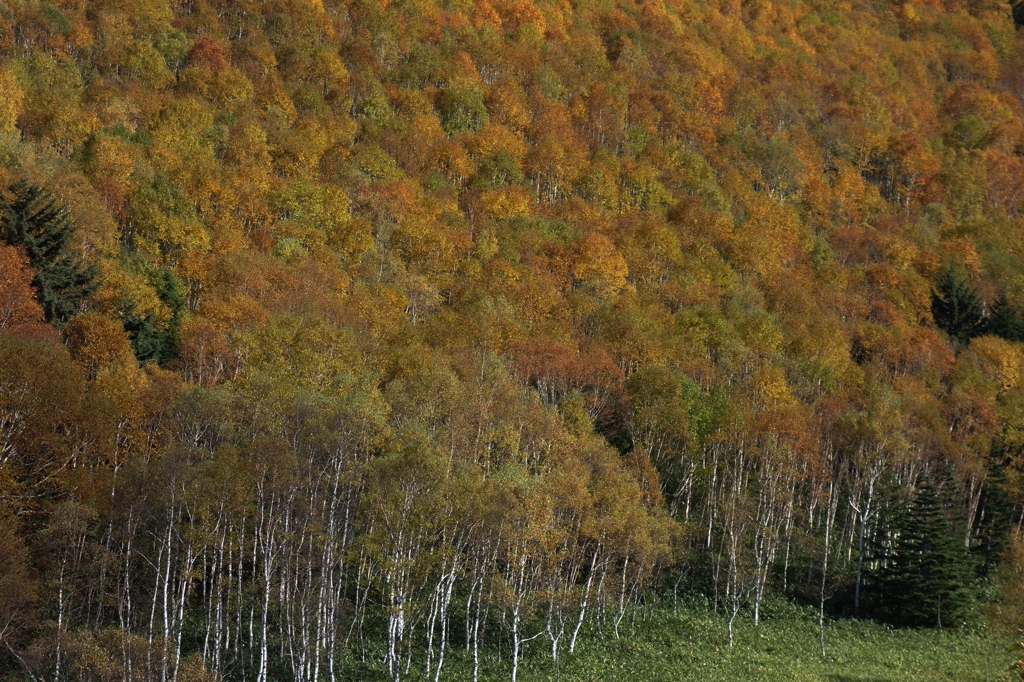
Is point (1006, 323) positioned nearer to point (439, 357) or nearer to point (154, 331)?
point (439, 357)

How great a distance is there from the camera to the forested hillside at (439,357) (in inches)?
1959

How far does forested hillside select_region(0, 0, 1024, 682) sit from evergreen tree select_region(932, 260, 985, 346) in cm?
85

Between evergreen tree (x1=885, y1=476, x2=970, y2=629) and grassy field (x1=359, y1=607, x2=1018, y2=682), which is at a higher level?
evergreen tree (x1=885, y1=476, x2=970, y2=629)

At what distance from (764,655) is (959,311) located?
247 ft

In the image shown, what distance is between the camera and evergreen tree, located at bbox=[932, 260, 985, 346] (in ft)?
390

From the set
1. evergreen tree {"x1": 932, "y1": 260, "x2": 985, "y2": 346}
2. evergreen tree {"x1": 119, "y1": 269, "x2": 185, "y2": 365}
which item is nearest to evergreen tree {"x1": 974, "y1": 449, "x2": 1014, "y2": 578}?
evergreen tree {"x1": 932, "y1": 260, "x2": 985, "y2": 346}

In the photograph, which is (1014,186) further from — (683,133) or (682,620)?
(682,620)

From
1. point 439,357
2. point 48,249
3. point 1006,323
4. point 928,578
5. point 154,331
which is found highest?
point 1006,323

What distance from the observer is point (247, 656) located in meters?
51.2

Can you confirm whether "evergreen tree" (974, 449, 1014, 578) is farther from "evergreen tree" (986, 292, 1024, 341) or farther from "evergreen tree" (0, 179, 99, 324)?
"evergreen tree" (0, 179, 99, 324)

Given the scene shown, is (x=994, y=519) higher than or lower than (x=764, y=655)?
higher

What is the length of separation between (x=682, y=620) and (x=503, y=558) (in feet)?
38.3

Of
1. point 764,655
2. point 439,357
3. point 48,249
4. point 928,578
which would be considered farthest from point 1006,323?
point 48,249

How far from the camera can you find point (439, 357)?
7350 cm
